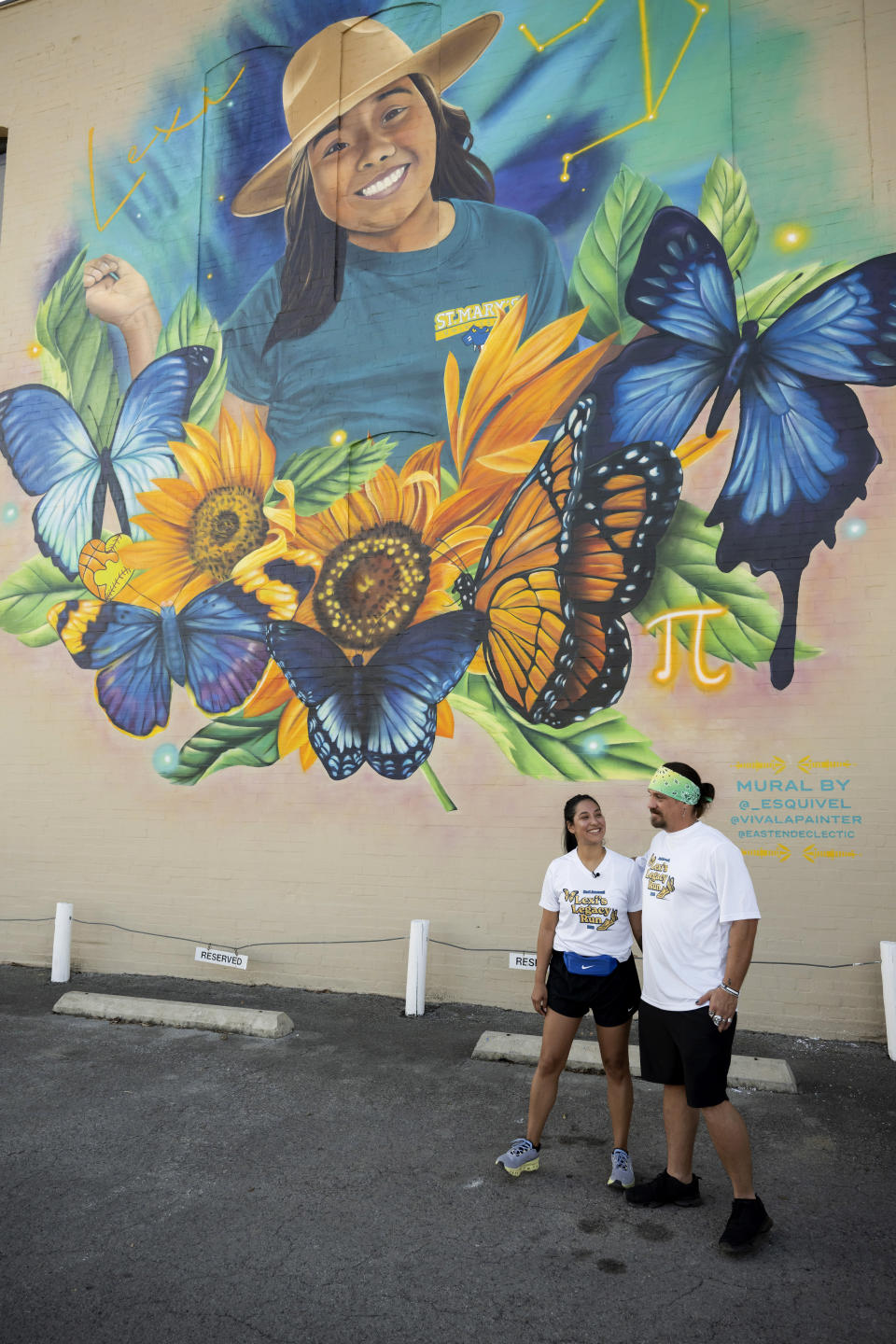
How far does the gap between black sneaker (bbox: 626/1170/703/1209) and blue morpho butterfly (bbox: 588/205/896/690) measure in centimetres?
381

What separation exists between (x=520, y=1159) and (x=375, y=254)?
7.31 meters

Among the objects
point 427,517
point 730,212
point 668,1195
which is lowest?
point 668,1195

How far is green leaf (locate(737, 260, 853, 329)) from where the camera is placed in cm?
707

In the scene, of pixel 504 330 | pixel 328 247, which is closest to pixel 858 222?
pixel 504 330

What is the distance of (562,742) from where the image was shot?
749 cm

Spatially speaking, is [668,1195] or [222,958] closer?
[668,1195]

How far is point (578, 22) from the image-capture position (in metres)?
7.94

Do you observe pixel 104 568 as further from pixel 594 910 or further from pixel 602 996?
pixel 602 996

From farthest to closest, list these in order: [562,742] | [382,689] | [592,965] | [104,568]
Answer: [104,568] → [382,689] → [562,742] → [592,965]

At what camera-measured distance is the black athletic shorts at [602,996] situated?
4.36 meters

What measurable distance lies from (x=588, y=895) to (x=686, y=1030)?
777 mm

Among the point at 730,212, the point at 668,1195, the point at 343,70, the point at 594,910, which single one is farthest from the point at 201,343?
the point at 668,1195

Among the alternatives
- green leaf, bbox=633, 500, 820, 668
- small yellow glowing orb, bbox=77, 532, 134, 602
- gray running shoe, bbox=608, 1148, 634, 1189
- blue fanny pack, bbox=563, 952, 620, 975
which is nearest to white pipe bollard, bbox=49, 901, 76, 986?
small yellow glowing orb, bbox=77, 532, 134, 602

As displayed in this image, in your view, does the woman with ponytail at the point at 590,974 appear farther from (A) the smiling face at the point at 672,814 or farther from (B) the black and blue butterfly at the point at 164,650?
(B) the black and blue butterfly at the point at 164,650
